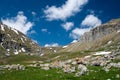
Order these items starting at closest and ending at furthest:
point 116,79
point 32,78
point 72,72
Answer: point 116,79 → point 32,78 → point 72,72

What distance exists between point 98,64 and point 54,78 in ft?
64.0

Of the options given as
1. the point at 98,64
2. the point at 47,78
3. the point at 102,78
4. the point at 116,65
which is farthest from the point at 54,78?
the point at 98,64

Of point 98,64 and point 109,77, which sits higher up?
point 98,64

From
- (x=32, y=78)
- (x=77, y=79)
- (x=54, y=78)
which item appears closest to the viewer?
(x=77, y=79)

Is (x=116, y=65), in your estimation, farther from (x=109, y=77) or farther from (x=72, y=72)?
(x=109, y=77)

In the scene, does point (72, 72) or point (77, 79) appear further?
point (72, 72)

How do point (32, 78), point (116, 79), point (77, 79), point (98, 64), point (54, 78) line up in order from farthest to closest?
point (98, 64) → point (32, 78) → point (54, 78) → point (77, 79) → point (116, 79)

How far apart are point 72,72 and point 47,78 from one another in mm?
7069

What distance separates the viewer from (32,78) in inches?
1591

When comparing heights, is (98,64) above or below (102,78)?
above

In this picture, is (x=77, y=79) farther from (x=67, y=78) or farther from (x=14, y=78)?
(x=14, y=78)

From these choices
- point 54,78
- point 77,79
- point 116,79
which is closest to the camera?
point 116,79

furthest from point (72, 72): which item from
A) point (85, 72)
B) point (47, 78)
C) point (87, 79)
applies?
point (87, 79)

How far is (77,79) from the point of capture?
35.0 metres
